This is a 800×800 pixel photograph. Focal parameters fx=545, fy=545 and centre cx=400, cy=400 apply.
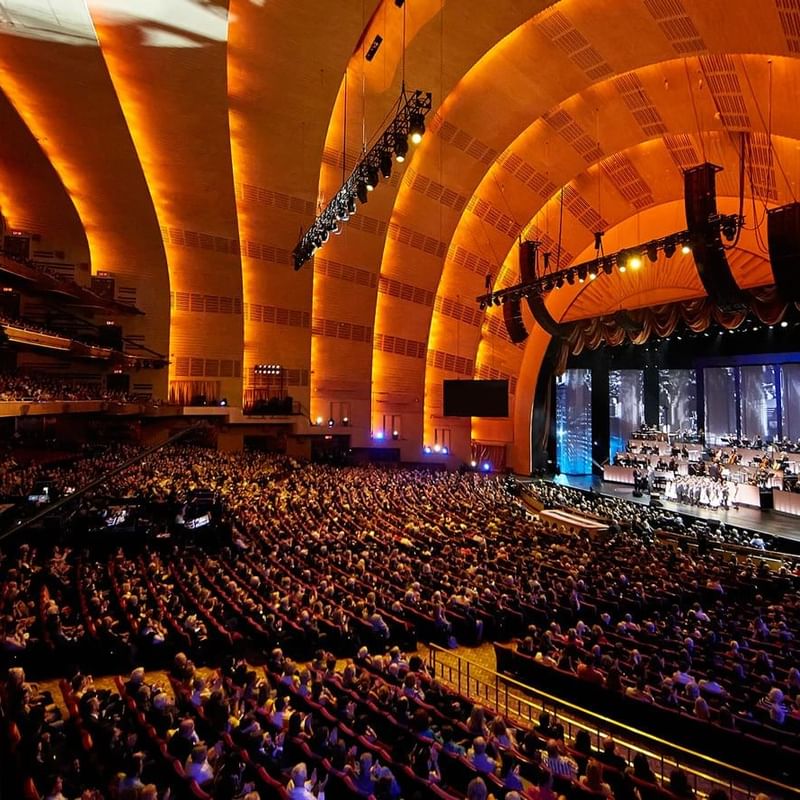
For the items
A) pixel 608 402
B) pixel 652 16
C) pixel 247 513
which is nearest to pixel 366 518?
pixel 247 513

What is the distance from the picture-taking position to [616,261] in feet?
46.0

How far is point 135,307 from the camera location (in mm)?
19953

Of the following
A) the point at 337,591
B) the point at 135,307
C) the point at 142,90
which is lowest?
the point at 337,591

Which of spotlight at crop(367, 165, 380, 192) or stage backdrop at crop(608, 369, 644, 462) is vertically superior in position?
spotlight at crop(367, 165, 380, 192)

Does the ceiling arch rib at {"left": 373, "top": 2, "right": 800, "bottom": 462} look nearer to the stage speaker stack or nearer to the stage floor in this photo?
the stage speaker stack

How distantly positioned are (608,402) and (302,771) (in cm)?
2349

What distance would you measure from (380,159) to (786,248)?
26.1 feet

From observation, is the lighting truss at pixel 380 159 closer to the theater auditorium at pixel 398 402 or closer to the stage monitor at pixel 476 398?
the theater auditorium at pixel 398 402

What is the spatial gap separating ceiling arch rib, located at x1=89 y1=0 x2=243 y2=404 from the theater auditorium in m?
0.11

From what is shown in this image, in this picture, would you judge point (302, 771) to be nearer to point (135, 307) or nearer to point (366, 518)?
point (366, 518)

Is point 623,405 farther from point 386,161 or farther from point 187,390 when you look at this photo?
point 187,390

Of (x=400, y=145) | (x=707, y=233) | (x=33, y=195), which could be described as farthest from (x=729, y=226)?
(x=33, y=195)

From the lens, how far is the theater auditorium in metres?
4.84

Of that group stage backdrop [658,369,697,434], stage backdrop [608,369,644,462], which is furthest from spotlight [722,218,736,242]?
stage backdrop [608,369,644,462]
